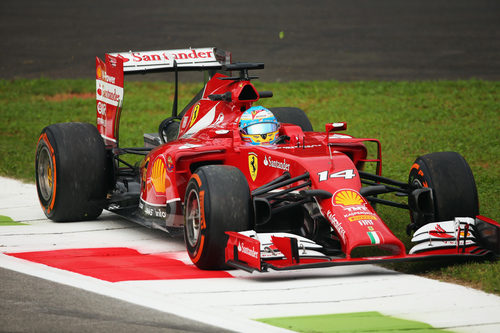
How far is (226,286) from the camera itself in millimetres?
7727

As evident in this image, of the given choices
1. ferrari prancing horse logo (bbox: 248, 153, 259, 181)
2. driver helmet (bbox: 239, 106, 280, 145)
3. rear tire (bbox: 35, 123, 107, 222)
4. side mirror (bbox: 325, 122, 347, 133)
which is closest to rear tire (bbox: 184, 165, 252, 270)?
ferrari prancing horse logo (bbox: 248, 153, 259, 181)

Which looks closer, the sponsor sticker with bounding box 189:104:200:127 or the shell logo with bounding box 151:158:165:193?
the shell logo with bounding box 151:158:165:193

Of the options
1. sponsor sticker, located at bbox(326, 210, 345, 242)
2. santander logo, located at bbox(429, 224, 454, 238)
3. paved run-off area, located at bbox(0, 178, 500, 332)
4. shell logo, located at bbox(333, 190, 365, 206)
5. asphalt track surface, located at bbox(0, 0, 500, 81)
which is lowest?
paved run-off area, located at bbox(0, 178, 500, 332)

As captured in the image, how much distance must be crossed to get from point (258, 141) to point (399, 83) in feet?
40.7

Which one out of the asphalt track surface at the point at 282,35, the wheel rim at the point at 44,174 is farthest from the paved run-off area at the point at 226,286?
the asphalt track surface at the point at 282,35

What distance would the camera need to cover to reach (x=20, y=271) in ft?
26.9

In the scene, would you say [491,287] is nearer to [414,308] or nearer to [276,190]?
[414,308]

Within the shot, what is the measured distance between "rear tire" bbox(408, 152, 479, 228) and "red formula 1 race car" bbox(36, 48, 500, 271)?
1 cm

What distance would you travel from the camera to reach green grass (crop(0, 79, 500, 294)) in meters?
14.4

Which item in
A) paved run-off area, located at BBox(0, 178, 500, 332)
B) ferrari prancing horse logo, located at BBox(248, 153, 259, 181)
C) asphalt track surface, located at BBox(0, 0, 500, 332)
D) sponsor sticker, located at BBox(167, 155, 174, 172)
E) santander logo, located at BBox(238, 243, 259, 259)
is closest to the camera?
paved run-off area, located at BBox(0, 178, 500, 332)

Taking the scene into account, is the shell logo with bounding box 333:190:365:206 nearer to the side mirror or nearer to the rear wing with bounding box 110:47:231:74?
the side mirror

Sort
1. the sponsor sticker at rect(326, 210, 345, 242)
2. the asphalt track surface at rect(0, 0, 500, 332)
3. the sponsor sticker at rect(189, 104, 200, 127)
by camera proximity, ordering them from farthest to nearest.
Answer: the asphalt track surface at rect(0, 0, 500, 332)
the sponsor sticker at rect(189, 104, 200, 127)
the sponsor sticker at rect(326, 210, 345, 242)

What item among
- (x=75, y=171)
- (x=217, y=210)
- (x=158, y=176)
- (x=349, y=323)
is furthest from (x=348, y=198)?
(x=75, y=171)

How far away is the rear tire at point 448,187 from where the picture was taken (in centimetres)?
861
